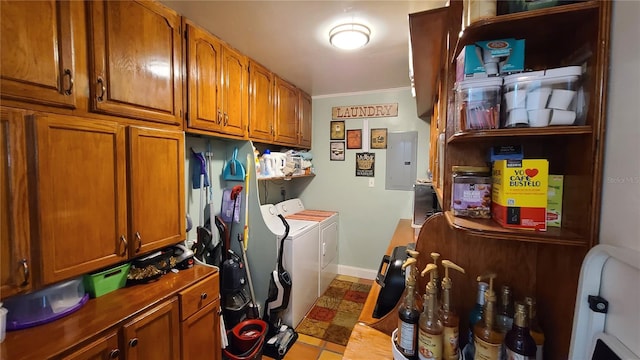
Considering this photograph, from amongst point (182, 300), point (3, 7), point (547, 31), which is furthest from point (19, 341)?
point (547, 31)

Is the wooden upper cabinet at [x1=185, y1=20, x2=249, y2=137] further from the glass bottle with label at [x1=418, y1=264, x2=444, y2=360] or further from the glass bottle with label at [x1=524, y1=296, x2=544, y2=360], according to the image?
the glass bottle with label at [x1=524, y1=296, x2=544, y2=360]

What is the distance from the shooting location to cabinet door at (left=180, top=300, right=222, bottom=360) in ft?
4.86

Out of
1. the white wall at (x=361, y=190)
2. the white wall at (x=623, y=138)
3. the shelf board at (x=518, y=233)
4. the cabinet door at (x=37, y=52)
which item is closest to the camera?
the white wall at (x=623, y=138)

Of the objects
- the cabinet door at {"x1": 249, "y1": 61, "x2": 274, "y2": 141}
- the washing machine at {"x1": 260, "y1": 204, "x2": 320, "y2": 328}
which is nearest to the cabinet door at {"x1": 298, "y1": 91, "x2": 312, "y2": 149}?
the cabinet door at {"x1": 249, "y1": 61, "x2": 274, "y2": 141}

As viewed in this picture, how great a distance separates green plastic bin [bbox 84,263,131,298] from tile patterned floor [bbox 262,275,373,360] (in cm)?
129

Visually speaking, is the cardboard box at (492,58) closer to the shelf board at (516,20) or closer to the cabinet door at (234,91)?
the shelf board at (516,20)

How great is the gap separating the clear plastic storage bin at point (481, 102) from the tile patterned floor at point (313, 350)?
2.07 meters

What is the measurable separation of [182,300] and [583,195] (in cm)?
175

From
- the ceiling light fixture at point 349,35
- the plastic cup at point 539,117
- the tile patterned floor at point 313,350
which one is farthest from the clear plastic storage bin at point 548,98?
the tile patterned floor at point 313,350

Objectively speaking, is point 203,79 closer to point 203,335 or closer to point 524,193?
point 203,335

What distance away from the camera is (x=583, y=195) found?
72cm

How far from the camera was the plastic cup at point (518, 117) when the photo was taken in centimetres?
73

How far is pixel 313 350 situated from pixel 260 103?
7.22 feet

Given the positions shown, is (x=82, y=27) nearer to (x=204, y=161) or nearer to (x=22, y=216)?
(x=22, y=216)
